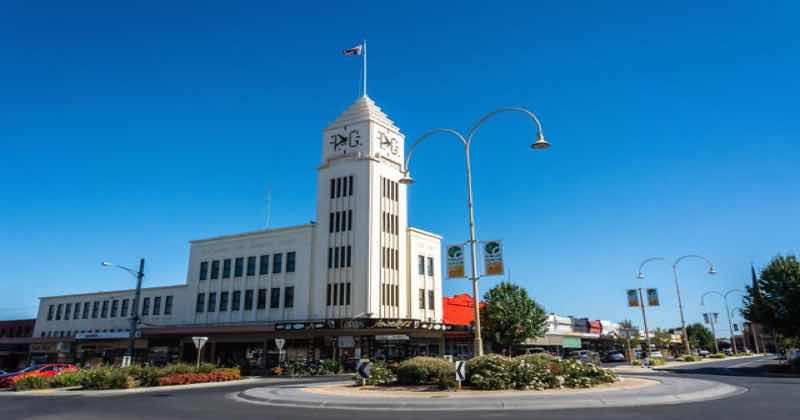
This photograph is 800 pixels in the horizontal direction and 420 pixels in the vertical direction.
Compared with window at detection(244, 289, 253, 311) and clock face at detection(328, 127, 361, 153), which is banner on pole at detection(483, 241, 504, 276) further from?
window at detection(244, 289, 253, 311)

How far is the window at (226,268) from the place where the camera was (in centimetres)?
5111

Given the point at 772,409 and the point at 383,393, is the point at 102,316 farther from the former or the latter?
the point at 772,409

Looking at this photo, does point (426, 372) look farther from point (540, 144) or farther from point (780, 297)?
point (780, 297)

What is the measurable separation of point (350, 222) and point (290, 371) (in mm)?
13969

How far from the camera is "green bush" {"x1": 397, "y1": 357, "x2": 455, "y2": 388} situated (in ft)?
63.4

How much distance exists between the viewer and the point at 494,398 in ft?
51.9

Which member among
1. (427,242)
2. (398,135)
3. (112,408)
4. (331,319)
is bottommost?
(112,408)

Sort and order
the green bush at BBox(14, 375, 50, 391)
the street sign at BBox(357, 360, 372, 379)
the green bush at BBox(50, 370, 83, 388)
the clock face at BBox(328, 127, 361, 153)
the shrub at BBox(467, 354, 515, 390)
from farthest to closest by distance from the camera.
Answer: the clock face at BBox(328, 127, 361, 153) < the green bush at BBox(50, 370, 83, 388) < the green bush at BBox(14, 375, 50, 391) < the street sign at BBox(357, 360, 372, 379) < the shrub at BBox(467, 354, 515, 390)

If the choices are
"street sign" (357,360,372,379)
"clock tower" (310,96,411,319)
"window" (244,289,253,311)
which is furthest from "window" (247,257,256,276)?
"street sign" (357,360,372,379)

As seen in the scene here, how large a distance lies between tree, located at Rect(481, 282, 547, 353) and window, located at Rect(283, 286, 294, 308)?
61.9ft

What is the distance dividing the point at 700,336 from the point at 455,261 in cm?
12756

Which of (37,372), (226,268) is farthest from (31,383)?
(226,268)

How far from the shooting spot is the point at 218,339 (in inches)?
1849

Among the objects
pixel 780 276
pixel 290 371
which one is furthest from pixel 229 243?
pixel 780 276
